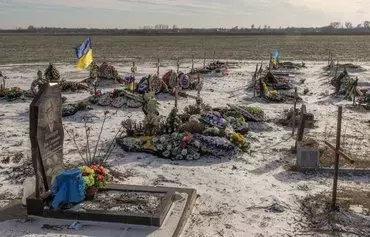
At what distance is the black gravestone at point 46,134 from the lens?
8352 millimetres

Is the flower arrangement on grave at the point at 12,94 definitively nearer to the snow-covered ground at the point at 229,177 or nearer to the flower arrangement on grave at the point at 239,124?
the snow-covered ground at the point at 229,177

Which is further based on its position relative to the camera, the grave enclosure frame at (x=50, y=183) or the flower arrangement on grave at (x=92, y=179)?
the flower arrangement on grave at (x=92, y=179)

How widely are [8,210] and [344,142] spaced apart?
1068 centimetres

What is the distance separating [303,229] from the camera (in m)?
8.33

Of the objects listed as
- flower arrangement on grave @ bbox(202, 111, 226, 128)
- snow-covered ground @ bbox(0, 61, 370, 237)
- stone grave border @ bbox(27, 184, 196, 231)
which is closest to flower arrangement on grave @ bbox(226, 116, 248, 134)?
snow-covered ground @ bbox(0, 61, 370, 237)

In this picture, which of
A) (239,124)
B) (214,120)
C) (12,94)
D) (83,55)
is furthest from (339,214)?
(12,94)

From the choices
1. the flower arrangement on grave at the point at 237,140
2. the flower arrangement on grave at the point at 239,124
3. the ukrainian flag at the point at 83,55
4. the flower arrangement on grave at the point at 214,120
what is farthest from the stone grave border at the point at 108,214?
the ukrainian flag at the point at 83,55

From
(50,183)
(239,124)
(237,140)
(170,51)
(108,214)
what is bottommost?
(108,214)

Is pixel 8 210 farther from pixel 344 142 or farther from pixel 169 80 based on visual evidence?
pixel 169 80

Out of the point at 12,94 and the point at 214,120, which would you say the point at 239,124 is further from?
the point at 12,94

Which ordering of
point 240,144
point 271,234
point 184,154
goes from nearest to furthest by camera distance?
point 271,234
point 184,154
point 240,144

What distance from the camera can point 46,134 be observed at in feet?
28.9

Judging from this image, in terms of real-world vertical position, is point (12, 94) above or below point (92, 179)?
above

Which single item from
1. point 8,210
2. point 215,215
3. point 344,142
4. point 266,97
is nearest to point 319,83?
point 266,97
